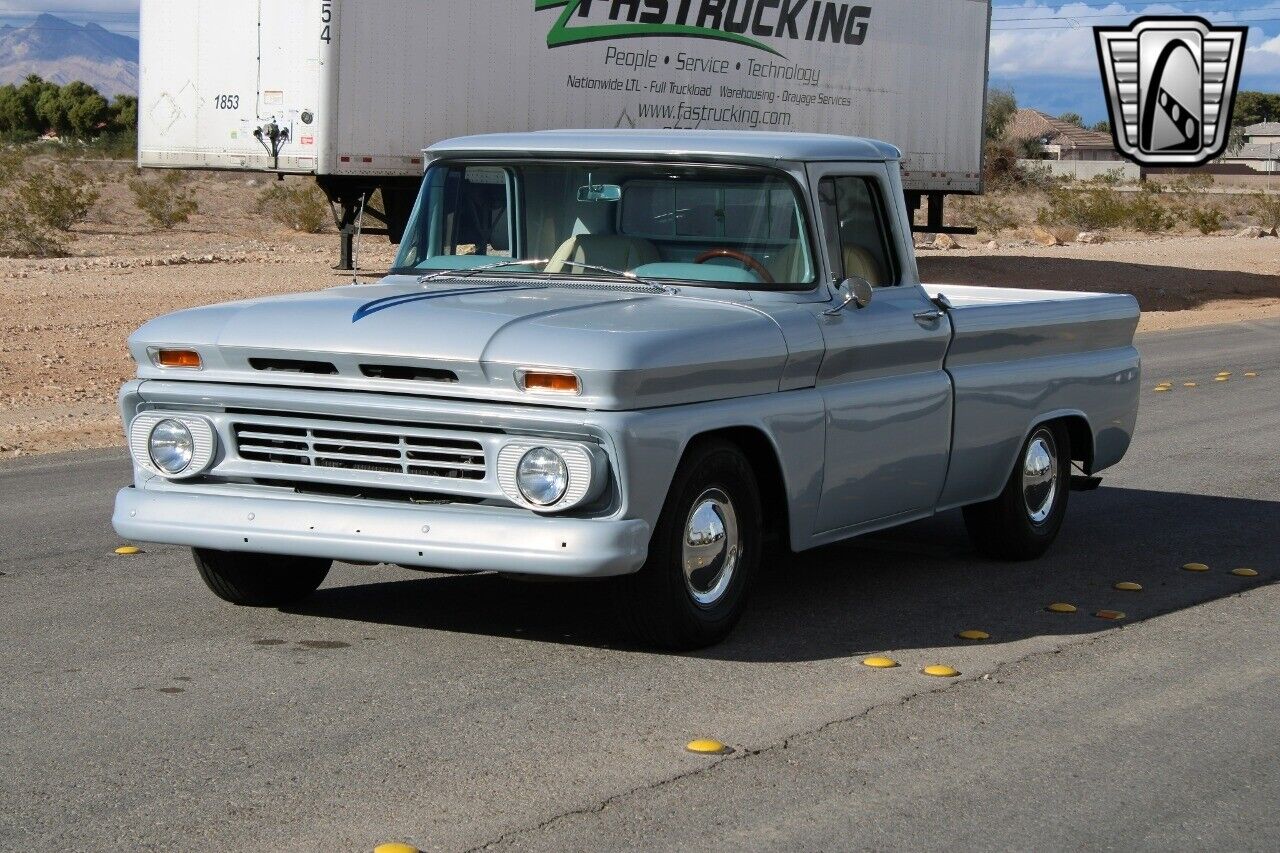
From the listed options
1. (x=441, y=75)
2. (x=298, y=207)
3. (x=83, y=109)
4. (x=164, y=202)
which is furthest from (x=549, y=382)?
(x=83, y=109)

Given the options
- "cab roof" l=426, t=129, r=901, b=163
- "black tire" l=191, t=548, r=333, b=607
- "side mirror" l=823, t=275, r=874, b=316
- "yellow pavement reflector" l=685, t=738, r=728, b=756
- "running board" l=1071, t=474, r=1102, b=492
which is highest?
"cab roof" l=426, t=129, r=901, b=163

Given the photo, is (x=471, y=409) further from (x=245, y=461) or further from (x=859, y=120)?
(x=859, y=120)

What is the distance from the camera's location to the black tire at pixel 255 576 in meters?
6.71

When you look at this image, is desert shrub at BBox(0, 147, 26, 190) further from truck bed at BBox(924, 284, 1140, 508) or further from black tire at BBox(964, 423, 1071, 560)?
black tire at BBox(964, 423, 1071, 560)

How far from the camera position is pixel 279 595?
22.5 ft

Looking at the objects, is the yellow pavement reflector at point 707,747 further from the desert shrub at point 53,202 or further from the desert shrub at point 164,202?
the desert shrub at point 164,202

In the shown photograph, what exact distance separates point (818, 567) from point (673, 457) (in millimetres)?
2374

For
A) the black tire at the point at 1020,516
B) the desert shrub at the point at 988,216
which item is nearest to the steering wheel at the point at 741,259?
the black tire at the point at 1020,516

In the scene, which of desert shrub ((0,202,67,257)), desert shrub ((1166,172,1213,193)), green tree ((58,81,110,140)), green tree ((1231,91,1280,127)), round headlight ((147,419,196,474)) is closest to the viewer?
round headlight ((147,419,196,474))

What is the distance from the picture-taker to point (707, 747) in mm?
5195

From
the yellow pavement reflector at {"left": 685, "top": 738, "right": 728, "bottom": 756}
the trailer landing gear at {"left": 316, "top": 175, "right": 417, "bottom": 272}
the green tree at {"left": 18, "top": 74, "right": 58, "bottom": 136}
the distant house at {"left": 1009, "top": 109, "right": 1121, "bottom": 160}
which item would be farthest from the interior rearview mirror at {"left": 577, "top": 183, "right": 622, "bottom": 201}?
the distant house at {"left": 1009, "top": 109, "right": 1121, "bottom": 160}

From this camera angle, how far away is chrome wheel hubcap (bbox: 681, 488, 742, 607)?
609 cm

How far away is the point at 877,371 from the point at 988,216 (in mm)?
43638

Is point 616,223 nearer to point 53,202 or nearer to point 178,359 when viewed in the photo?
point 178,359
